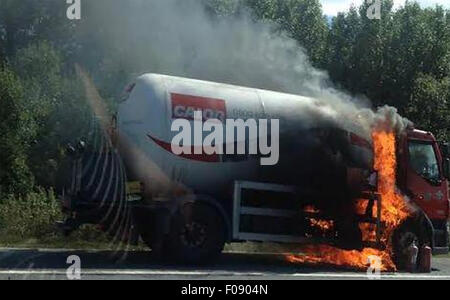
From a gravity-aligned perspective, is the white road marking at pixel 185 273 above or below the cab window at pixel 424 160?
below

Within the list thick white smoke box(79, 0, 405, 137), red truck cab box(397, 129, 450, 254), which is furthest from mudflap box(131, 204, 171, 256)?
red truck cab box(397, 129, 450, 254)

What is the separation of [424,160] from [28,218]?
7972 millimetres

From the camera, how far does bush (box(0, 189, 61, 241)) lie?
12.7m

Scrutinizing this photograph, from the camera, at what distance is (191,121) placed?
10156 mm

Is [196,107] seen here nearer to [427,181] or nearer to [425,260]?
[427,181]

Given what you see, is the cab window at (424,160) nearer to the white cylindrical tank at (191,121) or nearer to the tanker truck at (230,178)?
the tanker truck at (230,178)

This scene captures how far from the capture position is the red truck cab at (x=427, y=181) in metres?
11.6

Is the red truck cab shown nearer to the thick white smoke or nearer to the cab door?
the cab door

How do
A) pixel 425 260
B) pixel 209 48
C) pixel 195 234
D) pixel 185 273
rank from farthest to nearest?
pixel 209 48 < pixel 425 260 < pixel 195 234 < pixel 185 273

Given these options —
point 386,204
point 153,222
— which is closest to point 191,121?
point 153,222

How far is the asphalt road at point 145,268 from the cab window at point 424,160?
181cm

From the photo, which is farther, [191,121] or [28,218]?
[28,218]

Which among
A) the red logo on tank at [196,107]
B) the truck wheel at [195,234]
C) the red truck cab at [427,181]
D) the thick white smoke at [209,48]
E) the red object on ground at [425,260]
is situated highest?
the thick white smoke at [209,48]

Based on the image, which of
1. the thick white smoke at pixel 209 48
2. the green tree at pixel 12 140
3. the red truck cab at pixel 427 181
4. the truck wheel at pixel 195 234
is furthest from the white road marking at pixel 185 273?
the green tree at pixel 12 140
